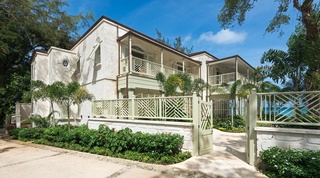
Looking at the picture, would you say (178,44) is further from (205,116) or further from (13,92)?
(205,116)

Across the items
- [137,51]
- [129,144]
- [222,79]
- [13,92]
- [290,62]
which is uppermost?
[137,51]

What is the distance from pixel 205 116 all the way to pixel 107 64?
289 inches

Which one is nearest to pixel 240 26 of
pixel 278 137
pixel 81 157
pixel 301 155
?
pixel 278 137

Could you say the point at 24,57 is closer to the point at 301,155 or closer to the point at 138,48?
the point at 138,48

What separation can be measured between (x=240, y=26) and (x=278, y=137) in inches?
229

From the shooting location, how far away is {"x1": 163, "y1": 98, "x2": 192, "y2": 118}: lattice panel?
622 centimetres

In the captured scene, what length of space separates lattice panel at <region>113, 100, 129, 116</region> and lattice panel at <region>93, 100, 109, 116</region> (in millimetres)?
706

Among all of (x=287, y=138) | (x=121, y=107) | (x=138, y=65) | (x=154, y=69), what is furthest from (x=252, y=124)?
(x=154, y=69)

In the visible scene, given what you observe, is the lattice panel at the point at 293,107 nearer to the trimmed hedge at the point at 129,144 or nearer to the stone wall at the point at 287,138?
the stone wall at the point at 287,138

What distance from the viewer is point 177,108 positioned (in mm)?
6387

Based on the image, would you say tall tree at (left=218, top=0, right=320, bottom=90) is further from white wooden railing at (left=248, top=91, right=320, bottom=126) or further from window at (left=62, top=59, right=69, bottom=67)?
window at (left=62, top=59, right=69, bottom=67)

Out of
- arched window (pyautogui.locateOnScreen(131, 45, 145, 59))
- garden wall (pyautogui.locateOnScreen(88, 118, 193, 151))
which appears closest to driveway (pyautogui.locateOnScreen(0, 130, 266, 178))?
garden wall (pyautogui.locateOnScreen(88, 118, 193, 151))

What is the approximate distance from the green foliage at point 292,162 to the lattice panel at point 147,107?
4.07 metres

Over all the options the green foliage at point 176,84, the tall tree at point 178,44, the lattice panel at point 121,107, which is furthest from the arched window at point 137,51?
the tall tree at point 178,44
